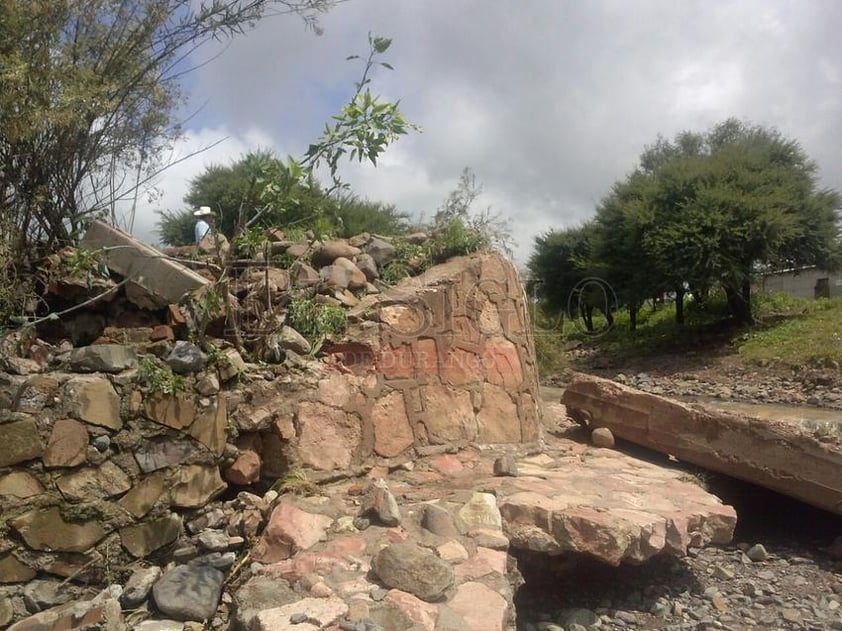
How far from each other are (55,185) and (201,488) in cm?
233

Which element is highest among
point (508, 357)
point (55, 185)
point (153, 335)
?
point (55, 185)

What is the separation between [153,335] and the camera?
154 inches

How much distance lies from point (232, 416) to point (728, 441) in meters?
3.55

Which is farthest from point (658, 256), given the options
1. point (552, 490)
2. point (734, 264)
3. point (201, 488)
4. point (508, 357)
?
Answer: point (201, 488)

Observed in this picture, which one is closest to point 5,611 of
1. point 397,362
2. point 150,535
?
point 150,535

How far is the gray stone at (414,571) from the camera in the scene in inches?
115

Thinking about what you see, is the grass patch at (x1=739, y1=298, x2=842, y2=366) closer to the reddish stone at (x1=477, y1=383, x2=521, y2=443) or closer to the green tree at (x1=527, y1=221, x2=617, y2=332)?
the green tree at (x1=527, y1=221, x2=617, y2=332)

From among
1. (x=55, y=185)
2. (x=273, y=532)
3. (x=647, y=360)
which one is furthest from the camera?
(x=647, y=360)

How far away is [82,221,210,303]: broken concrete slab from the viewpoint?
4.16 metres

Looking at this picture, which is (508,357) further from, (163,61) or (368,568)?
(163,61)

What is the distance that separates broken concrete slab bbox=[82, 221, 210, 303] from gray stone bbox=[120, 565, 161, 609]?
151 cm

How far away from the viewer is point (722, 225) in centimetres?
1555

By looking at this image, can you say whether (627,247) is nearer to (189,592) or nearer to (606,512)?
(606,512)

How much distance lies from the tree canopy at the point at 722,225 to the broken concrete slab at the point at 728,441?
1090 cm
